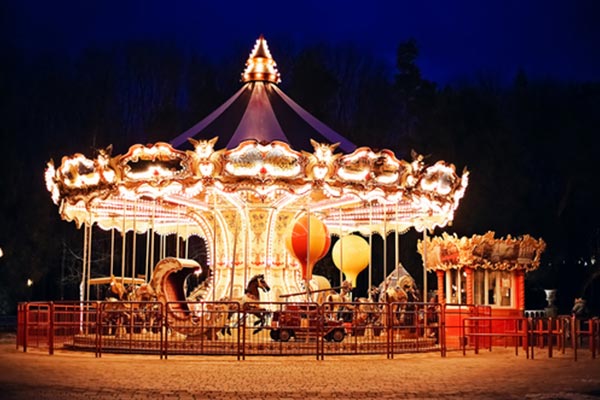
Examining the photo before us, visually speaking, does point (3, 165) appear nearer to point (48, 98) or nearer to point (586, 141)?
point (48, 98)

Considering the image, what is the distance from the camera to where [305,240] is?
21719mm

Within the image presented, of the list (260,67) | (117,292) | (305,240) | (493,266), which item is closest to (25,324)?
(117,292)

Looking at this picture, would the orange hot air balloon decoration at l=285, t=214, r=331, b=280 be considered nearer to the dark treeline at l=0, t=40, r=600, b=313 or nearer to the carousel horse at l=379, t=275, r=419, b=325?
the carousel horse at l=379, t=275, r=419, b=325

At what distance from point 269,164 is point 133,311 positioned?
4.22m

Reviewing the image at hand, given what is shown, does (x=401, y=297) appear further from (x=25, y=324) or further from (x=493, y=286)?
(x=25, y=324)

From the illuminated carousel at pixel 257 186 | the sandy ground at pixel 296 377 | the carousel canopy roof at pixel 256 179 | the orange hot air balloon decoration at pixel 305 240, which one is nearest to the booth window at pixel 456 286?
the illuminated carousel at pixel 257 186

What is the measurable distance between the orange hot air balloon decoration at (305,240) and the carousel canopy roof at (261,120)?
1827 millimetres

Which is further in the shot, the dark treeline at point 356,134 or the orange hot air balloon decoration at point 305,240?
the dark treeline at point 356,134

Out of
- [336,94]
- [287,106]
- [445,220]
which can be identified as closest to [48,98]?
[336,94]

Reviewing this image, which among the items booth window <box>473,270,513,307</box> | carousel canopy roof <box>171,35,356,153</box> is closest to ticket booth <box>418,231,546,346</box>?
booth window <box>473,270,513,307</box>

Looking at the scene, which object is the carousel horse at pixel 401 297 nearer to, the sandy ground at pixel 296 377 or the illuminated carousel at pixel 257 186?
the illuminated carousel at pixel 257 186

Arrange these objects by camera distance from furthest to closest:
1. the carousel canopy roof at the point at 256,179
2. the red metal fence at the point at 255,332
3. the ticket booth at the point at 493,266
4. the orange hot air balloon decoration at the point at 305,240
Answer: the ticket booth at the point at 493,266 < the orange hot air balloon decoration at the point at 305,240 < the carousel canopy roof at the point at 256,179 < the red metal fence at the point at 255,332

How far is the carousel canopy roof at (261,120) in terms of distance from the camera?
71.9ft

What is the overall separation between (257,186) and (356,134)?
77.3 feet
